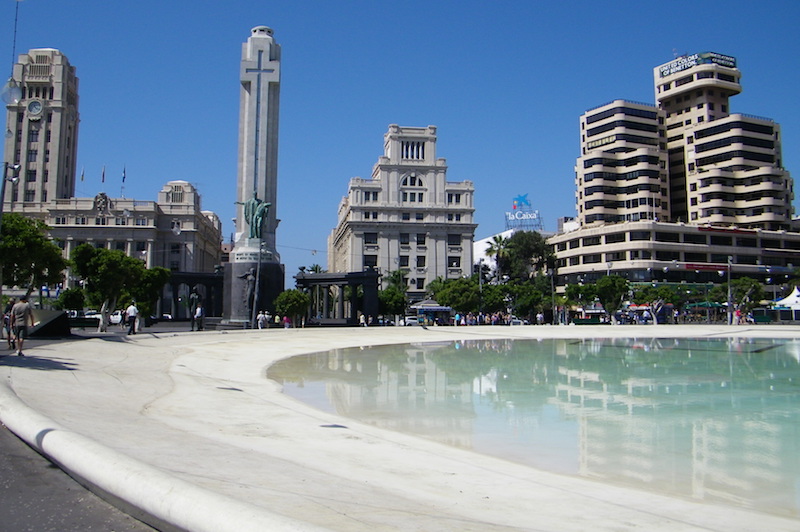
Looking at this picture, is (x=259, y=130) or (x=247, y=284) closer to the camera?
(x=247, y=284)

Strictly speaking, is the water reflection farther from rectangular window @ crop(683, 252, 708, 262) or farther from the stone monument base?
rectangular window @ crop(683, 252, 708, 262)

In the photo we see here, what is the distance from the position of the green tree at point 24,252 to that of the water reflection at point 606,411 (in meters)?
13.0

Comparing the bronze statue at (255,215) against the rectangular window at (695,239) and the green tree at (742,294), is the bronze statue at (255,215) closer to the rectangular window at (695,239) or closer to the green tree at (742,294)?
the green tree at (742,294)

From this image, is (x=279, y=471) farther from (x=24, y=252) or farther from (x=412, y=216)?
(x=412, y=216)

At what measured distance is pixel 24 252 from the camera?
84.4 feet

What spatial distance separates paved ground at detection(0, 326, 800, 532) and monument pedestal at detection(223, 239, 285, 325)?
125ft

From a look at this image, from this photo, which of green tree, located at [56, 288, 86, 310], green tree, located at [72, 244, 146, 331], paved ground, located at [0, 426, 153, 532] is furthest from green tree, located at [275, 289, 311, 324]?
paved ground, located at [0, 426, 153, 532]

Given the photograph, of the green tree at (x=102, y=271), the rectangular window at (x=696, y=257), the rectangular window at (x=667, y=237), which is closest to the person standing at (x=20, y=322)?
the green tree at (x=102, y=271)

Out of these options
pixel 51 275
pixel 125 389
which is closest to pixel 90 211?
pixel 51 275

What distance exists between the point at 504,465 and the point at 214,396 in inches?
254

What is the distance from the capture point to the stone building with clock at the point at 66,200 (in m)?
99.4

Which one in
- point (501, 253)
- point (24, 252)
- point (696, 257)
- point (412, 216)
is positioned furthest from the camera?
point (412, 216)

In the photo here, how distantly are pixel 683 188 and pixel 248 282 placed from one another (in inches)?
3217

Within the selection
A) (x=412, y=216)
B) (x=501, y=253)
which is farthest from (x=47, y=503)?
(x=412, y=216)
